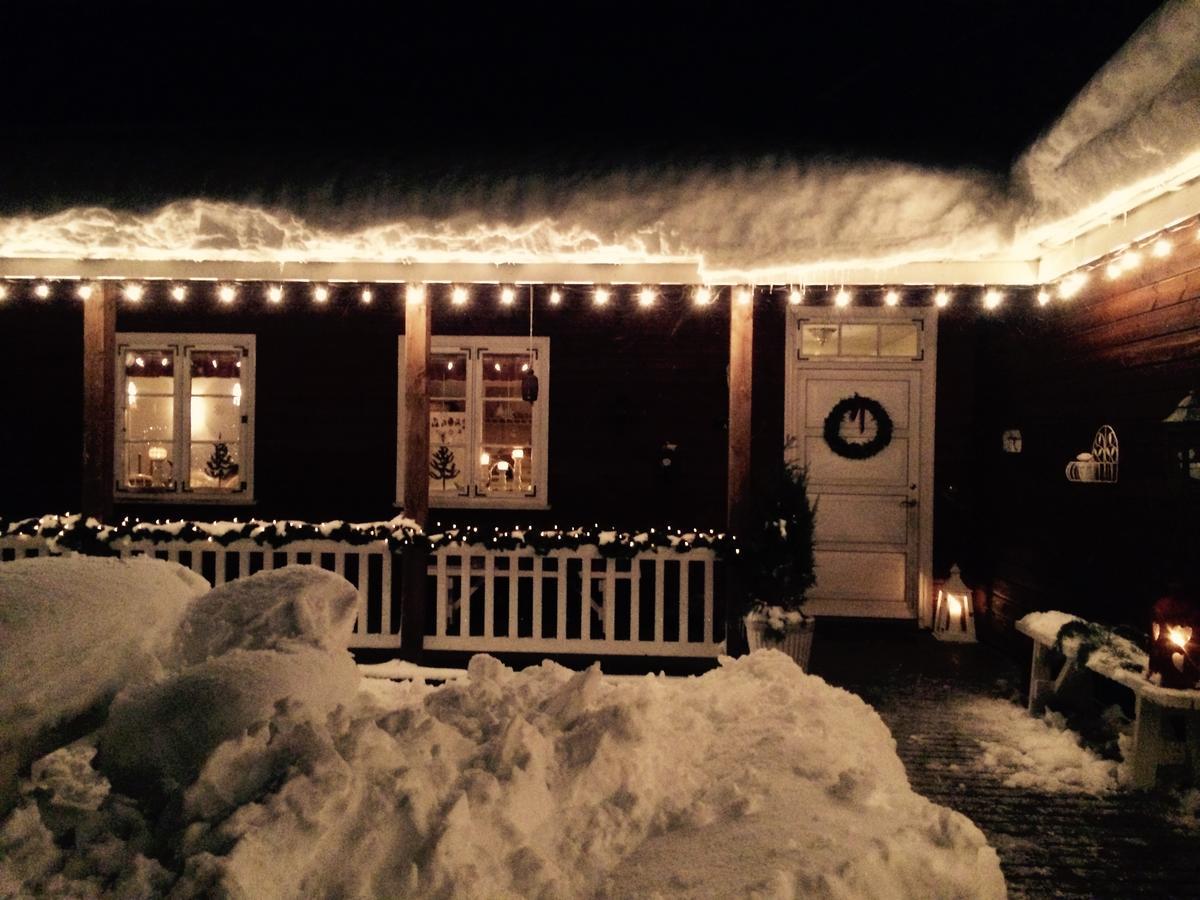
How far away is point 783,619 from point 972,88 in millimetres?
3653

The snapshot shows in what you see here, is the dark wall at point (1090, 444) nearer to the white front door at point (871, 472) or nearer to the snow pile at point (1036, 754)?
the white front door at point (871, 472)

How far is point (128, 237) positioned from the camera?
5180 millimetres

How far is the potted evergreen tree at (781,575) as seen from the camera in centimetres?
544

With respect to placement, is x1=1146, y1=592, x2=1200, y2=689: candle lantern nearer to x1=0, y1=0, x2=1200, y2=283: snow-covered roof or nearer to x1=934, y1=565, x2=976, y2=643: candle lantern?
x1=0, y1=0, x2=1200, y2=283: snow-covered roof

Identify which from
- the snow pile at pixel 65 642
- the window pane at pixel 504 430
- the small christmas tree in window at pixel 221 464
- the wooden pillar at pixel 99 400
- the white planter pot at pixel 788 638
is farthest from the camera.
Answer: the small christmas tree in window at pixel 221 464

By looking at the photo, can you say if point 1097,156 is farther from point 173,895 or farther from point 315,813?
point 173,895

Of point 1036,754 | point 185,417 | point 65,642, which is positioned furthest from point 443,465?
point 1036,754

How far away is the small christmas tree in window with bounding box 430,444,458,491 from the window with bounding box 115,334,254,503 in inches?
81.4

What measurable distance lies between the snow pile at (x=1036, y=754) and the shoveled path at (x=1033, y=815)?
7cm

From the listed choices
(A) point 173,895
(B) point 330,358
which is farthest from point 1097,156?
(B) point 330,358

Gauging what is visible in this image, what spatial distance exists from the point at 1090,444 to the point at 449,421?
6.02 metres

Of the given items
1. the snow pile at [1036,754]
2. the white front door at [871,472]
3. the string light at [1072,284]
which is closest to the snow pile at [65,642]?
the snow pile at [1036,754]

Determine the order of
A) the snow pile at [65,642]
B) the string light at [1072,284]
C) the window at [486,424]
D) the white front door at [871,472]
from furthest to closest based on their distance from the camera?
the window at [486,424] → the white front door at [871,472] → the string light at [1072,284] → the snow pile at [65,642]

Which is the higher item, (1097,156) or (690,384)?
(1097,156)
